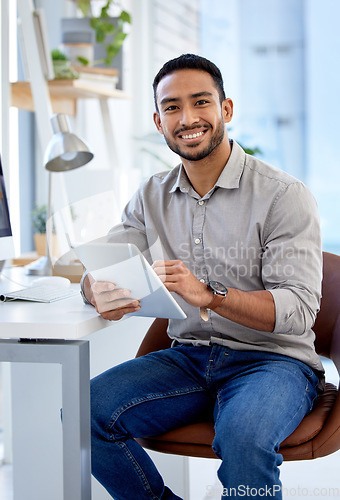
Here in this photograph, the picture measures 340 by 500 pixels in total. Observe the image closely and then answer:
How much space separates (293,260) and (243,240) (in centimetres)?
15

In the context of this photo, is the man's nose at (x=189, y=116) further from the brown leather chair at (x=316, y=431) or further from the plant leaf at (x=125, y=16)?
the plant leaf at (x=125, y=16)

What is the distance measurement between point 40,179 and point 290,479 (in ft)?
6.88

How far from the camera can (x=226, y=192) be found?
62.3 inches

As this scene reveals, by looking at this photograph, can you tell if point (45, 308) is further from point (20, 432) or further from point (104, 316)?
point (20, 432)

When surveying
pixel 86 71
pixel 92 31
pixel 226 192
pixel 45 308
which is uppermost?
pixel 92 31

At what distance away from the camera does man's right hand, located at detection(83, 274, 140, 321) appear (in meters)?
1.32

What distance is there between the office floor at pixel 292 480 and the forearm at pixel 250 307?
35.6 inches

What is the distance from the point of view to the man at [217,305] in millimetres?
1287

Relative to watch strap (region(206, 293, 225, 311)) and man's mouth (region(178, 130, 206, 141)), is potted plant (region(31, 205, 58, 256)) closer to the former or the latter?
man's mouth (region(178, 130, 206, 141))

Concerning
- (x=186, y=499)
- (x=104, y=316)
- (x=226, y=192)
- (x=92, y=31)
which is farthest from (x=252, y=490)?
(x=92, y=31)

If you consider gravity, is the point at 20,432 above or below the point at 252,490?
below

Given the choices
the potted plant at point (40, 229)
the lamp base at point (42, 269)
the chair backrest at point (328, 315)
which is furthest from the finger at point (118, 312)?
the potted plant at point (40, 229)

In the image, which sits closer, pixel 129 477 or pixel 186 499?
pixel 129 477

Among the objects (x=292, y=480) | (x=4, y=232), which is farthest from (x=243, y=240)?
(x=292, y=480)
